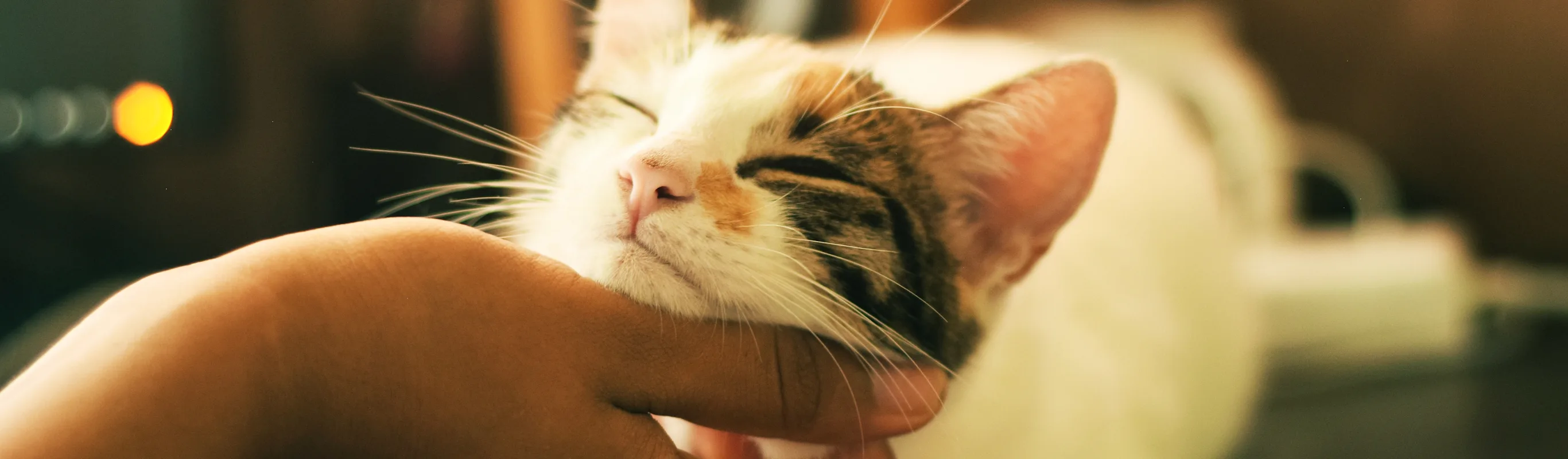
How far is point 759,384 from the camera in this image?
54 cm

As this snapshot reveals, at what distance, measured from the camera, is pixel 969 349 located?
0.75 m

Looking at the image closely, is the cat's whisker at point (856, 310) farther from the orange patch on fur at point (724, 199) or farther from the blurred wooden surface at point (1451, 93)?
the blurred wooden surface at point (1451, 93)

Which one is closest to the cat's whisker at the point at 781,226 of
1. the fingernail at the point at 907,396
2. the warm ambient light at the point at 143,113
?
the fingernail at the point at 907,396

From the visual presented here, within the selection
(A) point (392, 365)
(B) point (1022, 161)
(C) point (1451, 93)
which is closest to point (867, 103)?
(B) point (1022, 161)

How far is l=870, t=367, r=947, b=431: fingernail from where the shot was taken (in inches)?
24.1

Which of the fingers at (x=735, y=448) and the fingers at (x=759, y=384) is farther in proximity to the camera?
the fingers at (x=735, y=448)

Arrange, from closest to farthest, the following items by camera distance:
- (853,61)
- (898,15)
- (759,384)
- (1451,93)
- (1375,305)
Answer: (759,384) < (853,61) < (898,15) < (1451,93) < (1375,305)

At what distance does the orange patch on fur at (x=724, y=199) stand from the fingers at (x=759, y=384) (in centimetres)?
6

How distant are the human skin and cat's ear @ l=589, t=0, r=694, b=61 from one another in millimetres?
346

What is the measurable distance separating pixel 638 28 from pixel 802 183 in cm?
28

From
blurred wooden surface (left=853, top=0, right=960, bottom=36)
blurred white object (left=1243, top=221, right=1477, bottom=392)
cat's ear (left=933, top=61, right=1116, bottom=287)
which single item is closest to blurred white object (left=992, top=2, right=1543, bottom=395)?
blurred white object (left=1243, top=221, right=1477, bottom=392)

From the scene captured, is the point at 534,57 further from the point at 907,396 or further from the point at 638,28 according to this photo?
the point at 907,396

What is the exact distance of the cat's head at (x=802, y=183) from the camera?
0.56 m

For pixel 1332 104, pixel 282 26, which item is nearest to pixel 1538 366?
pixel 1332 104
